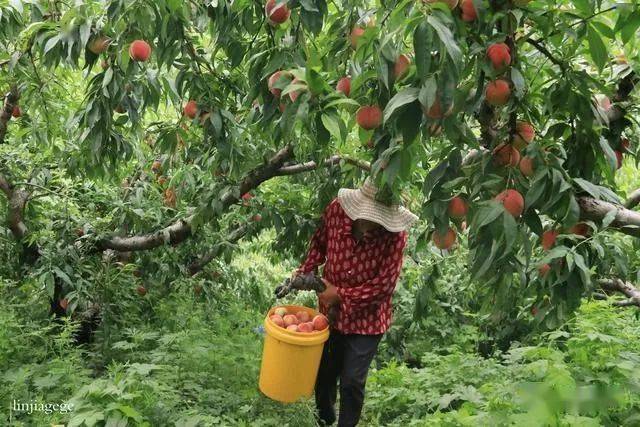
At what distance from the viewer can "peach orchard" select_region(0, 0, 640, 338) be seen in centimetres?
148

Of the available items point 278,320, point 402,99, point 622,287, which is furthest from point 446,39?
point 278,320

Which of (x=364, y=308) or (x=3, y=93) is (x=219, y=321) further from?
(x=3, y=93)

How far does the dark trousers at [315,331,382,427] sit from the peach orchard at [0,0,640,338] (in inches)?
33.9

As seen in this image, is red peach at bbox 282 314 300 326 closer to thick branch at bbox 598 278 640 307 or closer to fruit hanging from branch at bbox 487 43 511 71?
thick branch at bbox 598 278 640 307

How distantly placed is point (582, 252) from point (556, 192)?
411 millimetres

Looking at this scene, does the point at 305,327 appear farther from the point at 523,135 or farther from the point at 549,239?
the point at 523,135

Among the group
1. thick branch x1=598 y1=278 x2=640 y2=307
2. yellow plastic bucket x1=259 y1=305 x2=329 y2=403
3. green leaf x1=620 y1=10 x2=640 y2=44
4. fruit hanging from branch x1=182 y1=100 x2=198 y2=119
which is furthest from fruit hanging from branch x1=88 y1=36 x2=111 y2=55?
thick branch x1=598 y1=278 x2=640 y2=307

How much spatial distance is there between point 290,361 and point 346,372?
15.1 inches

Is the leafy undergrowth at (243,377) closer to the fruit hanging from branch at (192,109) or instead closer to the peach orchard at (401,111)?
the peach orchard at (401,111)

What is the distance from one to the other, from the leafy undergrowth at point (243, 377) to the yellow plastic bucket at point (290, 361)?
0.58ft

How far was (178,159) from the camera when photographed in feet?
13.4

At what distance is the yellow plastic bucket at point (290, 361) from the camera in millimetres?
2824

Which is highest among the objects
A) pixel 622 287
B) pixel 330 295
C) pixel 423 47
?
pixel 423 47

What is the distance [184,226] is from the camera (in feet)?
12.9
